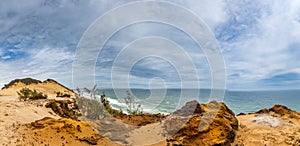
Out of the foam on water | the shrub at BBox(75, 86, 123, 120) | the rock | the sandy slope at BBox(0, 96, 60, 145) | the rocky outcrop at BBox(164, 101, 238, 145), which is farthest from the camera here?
the shrub at BBox(75, 86, 123, 120)

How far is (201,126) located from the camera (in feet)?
33.8

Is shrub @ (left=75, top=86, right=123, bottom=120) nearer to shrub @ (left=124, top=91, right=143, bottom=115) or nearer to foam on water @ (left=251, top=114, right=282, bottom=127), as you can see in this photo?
shrub @ (left=124, top=91, right=143, bottom=115)

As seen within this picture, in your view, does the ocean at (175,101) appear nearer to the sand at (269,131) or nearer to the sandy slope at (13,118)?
the sand at (269,131)

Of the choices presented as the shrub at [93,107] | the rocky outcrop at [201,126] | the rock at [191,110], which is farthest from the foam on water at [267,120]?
the shrub at [93,107]

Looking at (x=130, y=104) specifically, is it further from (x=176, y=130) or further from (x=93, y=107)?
(x=176, y=130)

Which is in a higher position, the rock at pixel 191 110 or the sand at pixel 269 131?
the rock at pixel 191 110

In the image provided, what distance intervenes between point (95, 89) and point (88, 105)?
4.65 feet

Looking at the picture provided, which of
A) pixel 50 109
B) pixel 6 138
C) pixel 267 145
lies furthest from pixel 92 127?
pixel 267 145

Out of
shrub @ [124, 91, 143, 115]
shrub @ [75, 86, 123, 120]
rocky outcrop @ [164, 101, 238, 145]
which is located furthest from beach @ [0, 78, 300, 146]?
shrub @ [124, 91, 143, 115]

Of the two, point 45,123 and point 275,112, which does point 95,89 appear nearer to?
point 45,123

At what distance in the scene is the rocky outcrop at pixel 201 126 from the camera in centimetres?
998

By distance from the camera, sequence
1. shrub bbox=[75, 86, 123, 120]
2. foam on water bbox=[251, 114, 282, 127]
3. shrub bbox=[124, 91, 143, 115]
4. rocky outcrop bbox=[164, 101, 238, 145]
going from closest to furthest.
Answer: rocky outcrop bbox=[164, 101, 238, 145], foam on water bbox=[251, 114, 282, 127], shrub bbox=[75, 86, 123, 120], shrub bbox=[124, 91, 143, 115]

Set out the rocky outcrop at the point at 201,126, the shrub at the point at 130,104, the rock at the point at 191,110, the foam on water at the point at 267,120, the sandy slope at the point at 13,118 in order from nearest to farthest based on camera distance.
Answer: the sandy slope at the point at 13,118
the rocky outcrop at the point at 201,126
the rock at the point at 191,110
the foam on water at the point at 267,120
the shrub at the point at 130,104

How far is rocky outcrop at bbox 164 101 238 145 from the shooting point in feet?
32.7
